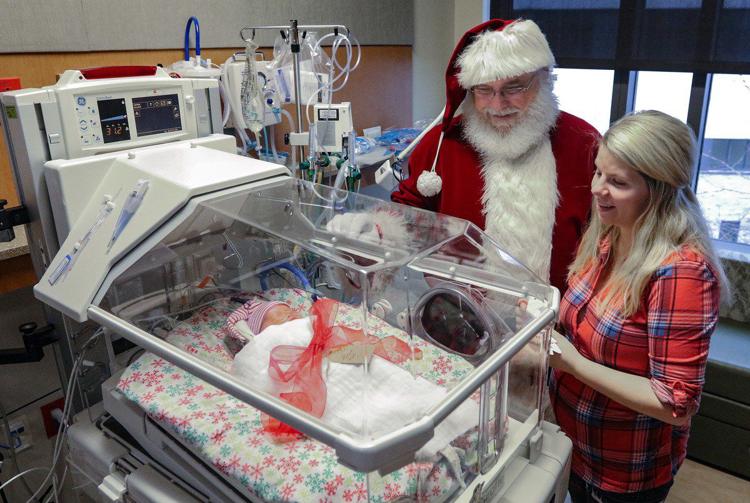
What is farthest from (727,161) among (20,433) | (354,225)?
(20,433)

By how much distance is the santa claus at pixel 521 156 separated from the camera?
1728 mm

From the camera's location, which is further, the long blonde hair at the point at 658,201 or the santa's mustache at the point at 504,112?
the santa's mustache at the point at 504,112

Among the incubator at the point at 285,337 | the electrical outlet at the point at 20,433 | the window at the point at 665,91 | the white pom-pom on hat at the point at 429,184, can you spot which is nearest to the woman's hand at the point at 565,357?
the incubator at the point at 285,337

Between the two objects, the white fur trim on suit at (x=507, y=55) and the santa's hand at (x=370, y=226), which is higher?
the white fur trim on suit at (x=507, y=55)

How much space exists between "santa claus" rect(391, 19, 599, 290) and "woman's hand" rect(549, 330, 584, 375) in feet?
1.43

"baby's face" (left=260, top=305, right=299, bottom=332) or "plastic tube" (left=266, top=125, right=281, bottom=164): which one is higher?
"plastic tube" (left=266, top=125, right=281, bottom=164)

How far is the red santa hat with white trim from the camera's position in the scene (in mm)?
1659

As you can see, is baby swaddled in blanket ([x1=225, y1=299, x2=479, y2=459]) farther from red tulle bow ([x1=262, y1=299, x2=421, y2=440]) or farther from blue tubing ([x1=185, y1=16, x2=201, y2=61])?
blue tubing ([x1=185, y1=16, x2=201, y2=61])

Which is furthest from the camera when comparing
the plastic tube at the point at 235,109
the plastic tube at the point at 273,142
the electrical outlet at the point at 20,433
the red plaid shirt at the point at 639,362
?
the plastic tube at the point at 273,142

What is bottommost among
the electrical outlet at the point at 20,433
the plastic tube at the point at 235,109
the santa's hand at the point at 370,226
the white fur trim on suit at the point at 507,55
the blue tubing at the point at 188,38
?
the electrical outlet at the point at 20,433

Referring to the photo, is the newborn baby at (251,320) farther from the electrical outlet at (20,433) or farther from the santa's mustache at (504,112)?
the electrical outlet at (20,433)

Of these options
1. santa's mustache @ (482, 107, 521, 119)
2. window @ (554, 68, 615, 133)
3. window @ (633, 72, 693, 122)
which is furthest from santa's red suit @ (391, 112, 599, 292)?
window @ (554, 68, 615, 133)

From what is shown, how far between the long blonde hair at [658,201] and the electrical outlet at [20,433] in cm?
205

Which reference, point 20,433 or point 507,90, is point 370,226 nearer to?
point 507,90
